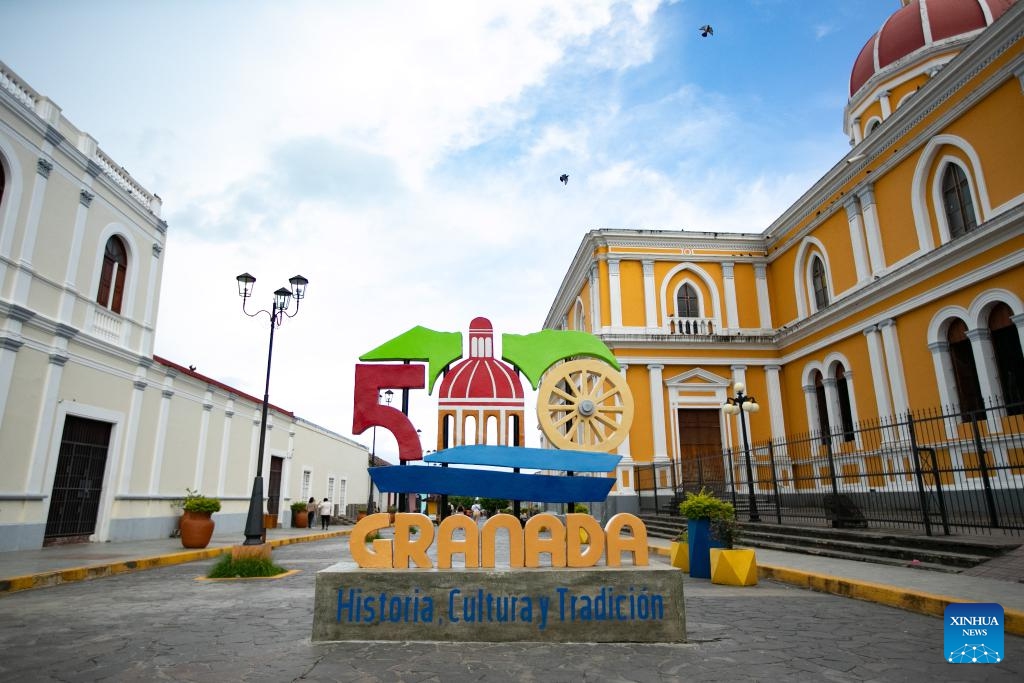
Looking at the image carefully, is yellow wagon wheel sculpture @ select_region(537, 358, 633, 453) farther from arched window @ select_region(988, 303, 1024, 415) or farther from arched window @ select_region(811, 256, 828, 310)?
arched window @ select_region(811, 256, 828, 310)

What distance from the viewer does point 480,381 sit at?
26.5ft

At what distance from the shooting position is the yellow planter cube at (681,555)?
9.83m

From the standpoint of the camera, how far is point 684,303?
23312mm

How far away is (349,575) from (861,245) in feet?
60.8

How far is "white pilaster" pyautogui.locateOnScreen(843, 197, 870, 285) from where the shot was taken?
18.3 metres

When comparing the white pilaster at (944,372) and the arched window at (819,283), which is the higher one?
the arched window at (819,283)

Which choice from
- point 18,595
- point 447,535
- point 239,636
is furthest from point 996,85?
point 18,595

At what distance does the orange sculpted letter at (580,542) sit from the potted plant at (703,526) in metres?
3.82

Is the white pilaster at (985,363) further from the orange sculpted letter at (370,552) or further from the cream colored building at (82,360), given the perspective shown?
the cream colored building at (82,360)

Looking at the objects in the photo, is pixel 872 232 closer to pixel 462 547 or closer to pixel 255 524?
pixel 462 547

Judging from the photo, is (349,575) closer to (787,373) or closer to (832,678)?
(832,678)

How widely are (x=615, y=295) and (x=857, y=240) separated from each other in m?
7.95

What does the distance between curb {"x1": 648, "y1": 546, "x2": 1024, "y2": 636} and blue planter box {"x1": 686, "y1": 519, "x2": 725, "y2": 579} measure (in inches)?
36.1

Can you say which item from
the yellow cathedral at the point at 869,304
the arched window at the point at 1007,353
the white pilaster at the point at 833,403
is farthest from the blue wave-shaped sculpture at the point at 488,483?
the white pilaster at the point at 833,403
